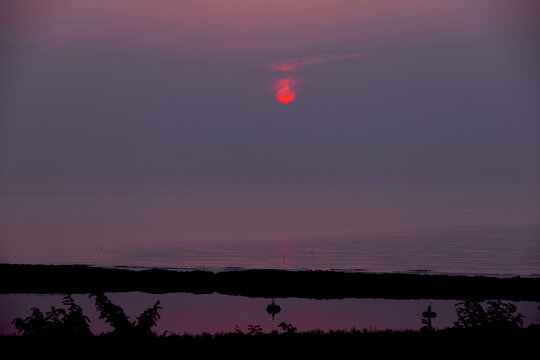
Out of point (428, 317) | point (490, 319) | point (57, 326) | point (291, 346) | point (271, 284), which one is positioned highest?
point (271, 284)

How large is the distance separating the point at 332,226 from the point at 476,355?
137 m

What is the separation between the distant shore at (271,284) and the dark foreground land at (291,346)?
35.0 meters

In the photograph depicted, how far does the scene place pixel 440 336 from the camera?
20.6 m

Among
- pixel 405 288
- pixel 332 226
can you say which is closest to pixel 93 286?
pixel 405 288

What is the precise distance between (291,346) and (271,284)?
41.1 m

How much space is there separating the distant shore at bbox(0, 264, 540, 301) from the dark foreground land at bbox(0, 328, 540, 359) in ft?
115

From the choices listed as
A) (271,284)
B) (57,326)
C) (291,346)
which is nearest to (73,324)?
(57,326)

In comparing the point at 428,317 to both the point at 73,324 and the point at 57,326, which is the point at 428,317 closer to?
the point at 73,324

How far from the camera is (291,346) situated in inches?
770

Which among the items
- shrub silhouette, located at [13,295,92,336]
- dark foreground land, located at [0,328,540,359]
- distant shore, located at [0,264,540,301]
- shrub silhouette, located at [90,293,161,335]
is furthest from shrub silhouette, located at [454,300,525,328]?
distant shore, located at [0,264,540,301]

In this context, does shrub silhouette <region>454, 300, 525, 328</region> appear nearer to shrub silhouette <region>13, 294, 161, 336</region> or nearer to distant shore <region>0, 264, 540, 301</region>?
shrub silhouette <region>13, 294, 161, 336</region>

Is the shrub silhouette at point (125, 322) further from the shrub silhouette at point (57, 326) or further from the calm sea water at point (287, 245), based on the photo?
the calm sea water at point (287, 245)

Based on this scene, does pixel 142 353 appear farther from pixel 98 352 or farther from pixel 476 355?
pixel 476 355

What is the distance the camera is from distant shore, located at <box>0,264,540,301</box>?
5672cm
